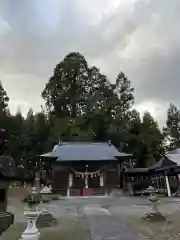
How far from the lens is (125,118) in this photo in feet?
161

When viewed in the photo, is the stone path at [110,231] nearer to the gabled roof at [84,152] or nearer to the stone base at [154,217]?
the stone base at [154,217]

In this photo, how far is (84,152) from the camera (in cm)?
3741

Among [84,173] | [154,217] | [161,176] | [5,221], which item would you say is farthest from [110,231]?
[161,176]

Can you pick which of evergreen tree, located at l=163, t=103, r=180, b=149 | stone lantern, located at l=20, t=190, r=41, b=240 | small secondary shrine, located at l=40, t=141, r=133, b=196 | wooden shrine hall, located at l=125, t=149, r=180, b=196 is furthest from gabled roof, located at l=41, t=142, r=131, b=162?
stone lantern, located at l=20, t=190, r=41, b=240

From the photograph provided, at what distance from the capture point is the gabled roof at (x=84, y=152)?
34.9 metres

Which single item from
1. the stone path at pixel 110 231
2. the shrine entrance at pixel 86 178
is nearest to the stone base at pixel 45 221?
the stone path at pixel 110 231

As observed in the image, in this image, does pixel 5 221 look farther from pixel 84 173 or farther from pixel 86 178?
pixel 86 178

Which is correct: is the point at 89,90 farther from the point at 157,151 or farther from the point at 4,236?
the point at 4,236

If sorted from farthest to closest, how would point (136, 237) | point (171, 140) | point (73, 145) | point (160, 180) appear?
point (171, 140) → point (73, 145) → point (160, 180) → point (136, 237)

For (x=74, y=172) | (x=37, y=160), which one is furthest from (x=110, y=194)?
(x=37, y=160)

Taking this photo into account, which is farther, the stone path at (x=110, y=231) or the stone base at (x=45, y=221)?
the stone base at (x=45, y=221)

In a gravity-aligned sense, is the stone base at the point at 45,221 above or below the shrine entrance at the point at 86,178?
below

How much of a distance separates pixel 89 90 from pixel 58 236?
4563cm

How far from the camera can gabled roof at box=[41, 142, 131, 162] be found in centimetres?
3494
